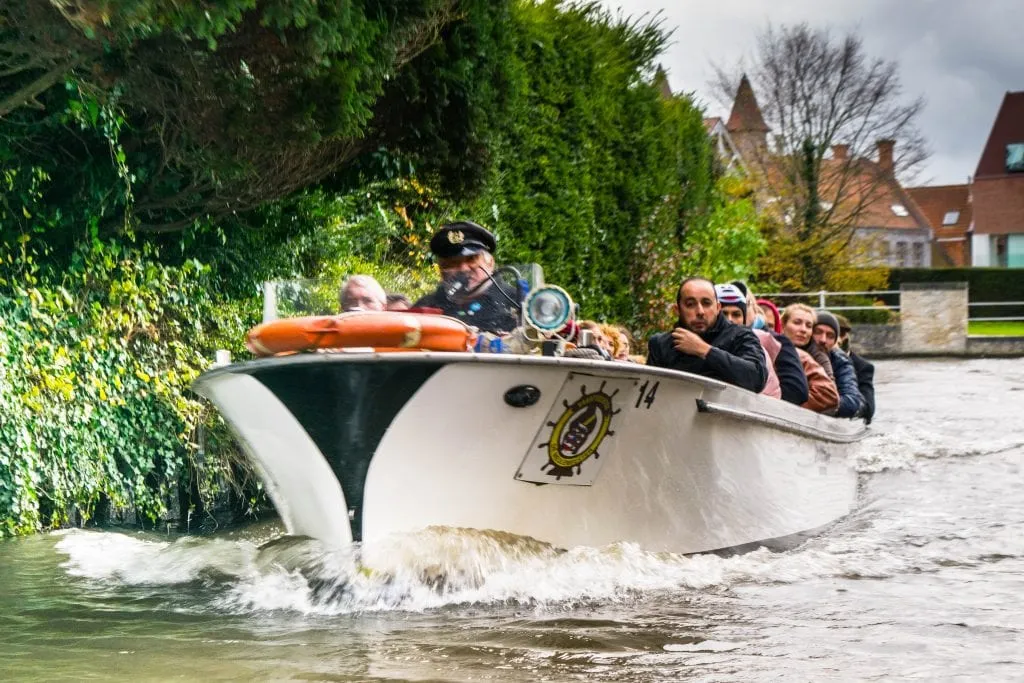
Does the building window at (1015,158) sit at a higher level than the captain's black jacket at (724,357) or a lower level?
higher

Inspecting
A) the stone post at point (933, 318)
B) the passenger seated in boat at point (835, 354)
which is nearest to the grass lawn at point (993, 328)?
the stone post at point (933, 318)

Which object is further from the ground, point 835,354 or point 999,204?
point 999,204

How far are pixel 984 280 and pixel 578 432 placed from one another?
38934 mm

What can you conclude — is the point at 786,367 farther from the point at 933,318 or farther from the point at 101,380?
the point at 933,318

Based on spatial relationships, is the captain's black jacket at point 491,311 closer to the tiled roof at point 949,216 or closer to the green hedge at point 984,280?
the green hedge at point 984,280

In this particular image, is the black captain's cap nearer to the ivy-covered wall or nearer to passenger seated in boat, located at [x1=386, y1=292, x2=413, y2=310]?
passenger seated in boat, located at [x1=386, y1=292, x2=413, y2=310]

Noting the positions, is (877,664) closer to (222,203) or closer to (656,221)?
(222,203)

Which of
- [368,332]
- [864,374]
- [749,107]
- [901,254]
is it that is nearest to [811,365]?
[864,374]

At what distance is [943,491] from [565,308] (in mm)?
5220

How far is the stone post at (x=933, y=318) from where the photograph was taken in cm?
2775

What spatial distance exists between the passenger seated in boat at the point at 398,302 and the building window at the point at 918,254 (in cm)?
6766

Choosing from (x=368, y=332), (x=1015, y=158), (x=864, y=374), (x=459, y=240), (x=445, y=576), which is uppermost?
(x=1015, y=158)

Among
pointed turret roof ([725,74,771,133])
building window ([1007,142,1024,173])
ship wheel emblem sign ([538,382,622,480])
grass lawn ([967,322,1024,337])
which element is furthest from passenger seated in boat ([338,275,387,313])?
building window ([1007,142,1024,173])

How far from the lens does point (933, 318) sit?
1103 inches
